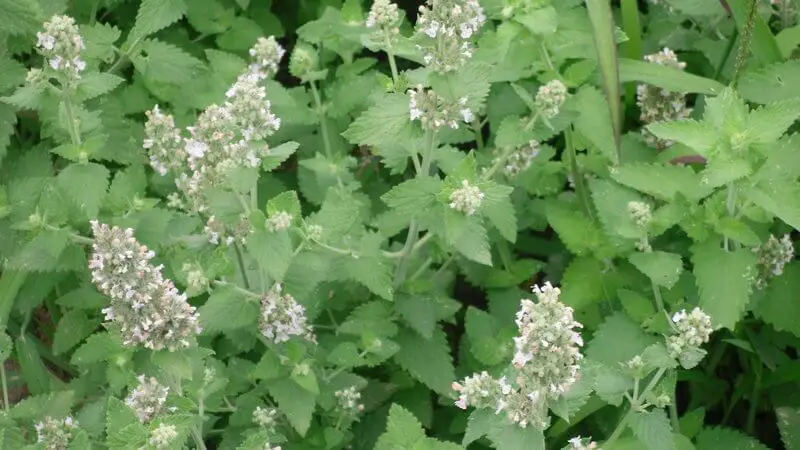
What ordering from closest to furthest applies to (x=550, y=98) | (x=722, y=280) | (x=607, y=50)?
(x=722, y=280), (x=550, y=98), (x=607, y=50)

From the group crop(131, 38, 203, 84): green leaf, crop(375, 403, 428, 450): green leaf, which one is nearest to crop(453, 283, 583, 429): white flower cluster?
crop(375, 403, 428, 450): green leaf

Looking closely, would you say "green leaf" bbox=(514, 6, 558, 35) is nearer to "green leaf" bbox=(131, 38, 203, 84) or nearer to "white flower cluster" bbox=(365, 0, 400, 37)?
"white flower cluster" bbox=(365, 0, 400, 37)

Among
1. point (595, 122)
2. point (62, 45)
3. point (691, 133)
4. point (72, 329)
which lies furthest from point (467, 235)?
point (72, 329)

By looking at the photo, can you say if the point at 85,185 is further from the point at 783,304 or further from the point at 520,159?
the point at 783,304

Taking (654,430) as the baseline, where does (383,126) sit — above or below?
above

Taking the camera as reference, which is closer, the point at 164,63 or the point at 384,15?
the point at 384,15

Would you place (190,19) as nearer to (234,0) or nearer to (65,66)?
(234,0)

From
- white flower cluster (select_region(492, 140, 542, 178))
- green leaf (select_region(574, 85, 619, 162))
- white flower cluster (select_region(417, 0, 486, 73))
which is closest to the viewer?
white flower cluster (select_region(417, 0, 486, 73))
